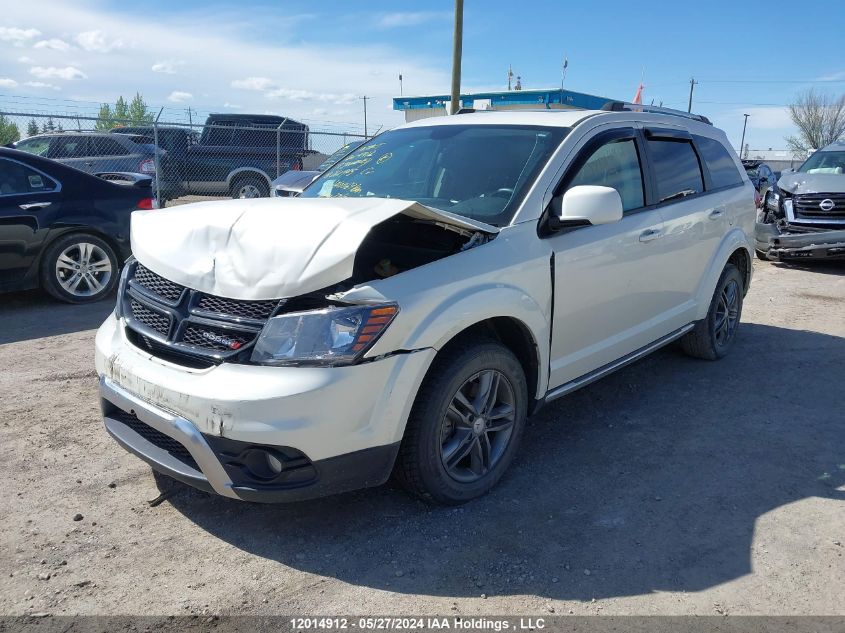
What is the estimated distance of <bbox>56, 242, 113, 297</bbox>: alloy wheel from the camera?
7121 millimetres

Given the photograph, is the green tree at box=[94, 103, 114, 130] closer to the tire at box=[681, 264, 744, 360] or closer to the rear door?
the rear door

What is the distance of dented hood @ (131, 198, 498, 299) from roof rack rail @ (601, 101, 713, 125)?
179cm

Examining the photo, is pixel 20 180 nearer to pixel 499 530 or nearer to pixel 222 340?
pixel 222 340

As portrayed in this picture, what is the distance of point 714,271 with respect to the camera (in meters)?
5.29

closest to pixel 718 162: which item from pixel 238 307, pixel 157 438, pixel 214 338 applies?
pixel 238 307

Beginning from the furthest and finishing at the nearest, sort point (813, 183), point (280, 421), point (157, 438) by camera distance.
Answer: point (813, 183), point (157, 438), point (280, 421)

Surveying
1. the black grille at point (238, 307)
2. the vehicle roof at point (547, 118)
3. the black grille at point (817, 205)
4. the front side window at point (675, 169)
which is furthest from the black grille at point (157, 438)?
the black grille at point (817, 205)

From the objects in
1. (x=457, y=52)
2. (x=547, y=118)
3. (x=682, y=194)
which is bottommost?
(x=682, y=194)

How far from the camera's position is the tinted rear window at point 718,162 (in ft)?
17.6

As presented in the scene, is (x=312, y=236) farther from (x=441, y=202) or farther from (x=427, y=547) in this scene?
(x=427, y=547)

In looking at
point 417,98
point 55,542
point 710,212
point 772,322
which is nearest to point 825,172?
point 772,322

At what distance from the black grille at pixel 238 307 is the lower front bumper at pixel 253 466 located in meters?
0.46

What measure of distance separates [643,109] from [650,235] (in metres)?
1.08

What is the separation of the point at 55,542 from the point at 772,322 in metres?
6.65
